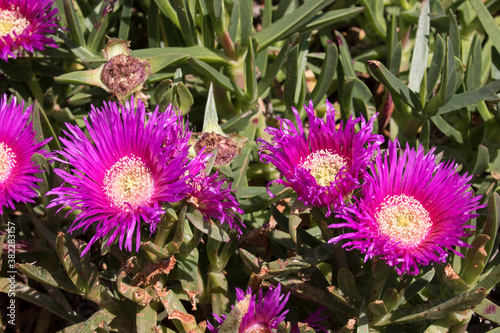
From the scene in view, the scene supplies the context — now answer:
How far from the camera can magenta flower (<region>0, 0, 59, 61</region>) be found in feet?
4.04

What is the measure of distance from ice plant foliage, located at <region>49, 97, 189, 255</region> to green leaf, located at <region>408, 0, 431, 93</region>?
554 millimetres

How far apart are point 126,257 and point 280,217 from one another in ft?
0.96

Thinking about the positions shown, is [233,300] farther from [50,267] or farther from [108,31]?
[108,31]

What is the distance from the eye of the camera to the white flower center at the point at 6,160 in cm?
107

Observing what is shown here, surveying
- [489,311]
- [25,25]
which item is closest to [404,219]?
[489,311]

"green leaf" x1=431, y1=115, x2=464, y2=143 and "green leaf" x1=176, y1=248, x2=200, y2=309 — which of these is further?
"green leaf" x1=431, y1=115, x2=464, y2=143

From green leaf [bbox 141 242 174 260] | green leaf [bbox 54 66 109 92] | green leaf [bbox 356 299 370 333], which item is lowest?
green leaf [bbox 356 299 370 333]

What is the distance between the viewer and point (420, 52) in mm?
1284

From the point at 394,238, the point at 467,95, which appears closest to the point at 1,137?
the point at 394,238

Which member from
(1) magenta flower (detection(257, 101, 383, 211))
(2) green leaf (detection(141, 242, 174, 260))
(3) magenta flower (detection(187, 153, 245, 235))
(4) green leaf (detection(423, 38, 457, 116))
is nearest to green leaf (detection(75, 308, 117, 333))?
(2) green leaf (detection(141, 242, 174, 260))

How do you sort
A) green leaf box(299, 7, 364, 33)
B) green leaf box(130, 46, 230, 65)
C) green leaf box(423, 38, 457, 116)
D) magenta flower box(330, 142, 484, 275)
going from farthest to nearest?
green leaf box(299, 7, 364, 33), green leaf box(130, 46, 230, 65), green leaf box(423, 38, 457, 116), magenta flower box(330, 142, 484, 275)

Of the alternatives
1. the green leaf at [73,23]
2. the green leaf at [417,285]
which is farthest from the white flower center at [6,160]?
the green leaf at [417,285]

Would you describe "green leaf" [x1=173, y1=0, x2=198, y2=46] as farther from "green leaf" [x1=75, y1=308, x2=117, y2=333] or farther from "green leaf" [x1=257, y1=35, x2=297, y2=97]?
"green leaf" [x1=75, y1=308, x2=117, y2=333]

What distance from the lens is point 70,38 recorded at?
1354mm
